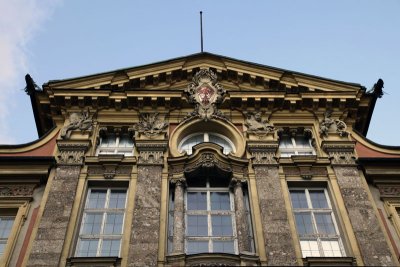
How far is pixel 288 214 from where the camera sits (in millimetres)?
16172

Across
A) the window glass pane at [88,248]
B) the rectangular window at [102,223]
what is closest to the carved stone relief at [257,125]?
the rectangular window at [102,223]

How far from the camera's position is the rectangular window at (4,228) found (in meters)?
15.8

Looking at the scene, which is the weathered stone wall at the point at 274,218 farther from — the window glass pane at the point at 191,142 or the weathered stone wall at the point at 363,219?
the window glass pane at the point at 191,142

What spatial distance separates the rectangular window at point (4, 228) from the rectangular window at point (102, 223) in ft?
8.11

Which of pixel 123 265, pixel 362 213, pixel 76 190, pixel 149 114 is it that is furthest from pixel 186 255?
pixel 149 114

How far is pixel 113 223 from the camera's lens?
640 inches

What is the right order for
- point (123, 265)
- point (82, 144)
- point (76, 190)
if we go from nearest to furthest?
point (123, 265), point (76, 190), point (82, 144)

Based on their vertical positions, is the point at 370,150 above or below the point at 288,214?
above

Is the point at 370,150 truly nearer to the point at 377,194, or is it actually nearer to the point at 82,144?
the point at 377,194

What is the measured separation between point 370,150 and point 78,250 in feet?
38.4

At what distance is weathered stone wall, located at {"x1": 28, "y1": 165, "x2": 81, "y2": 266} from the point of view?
14.5 metres

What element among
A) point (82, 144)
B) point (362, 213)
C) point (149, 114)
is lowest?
point (362, 213)

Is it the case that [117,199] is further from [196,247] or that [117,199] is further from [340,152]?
[340,152]

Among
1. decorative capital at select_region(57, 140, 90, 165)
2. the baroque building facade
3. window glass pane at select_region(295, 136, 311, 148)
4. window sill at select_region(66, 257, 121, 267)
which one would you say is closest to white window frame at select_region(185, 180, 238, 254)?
the baroque building facade
